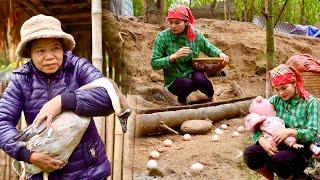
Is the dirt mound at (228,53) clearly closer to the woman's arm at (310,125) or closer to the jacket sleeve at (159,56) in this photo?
the jacket sleeve at (159,56)

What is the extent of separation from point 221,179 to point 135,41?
432 cm

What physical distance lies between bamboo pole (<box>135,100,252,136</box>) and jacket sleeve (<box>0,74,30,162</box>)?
8.51ft

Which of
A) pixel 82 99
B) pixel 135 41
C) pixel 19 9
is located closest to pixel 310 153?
pixel 82 99

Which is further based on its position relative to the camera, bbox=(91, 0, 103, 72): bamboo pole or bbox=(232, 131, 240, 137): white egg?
bbox=(232, 131, 240, 137): white egg

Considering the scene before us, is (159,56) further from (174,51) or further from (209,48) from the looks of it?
(209,48)

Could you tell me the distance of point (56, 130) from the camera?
6.46ft

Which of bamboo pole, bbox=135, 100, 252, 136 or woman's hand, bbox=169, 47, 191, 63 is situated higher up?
woman's hand, bbox=169, 47, 191, 63

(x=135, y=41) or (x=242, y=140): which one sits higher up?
(x=135, y=41)

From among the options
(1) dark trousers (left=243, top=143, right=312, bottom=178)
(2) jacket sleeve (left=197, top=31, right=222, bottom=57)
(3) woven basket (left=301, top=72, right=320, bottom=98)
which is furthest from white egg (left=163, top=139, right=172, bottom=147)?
(1) dark trousers (left=243, top=143, right=312, bottom=178)

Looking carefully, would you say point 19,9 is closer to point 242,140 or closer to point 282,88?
point 242,140

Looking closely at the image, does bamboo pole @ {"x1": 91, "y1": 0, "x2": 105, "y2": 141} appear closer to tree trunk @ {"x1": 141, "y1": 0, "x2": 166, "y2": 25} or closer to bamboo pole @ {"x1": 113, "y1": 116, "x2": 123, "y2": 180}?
A: bamboo pole @ {"x1": 113, "y1": 116, "x2": 123, "y2": 180}

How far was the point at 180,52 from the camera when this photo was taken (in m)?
4.68

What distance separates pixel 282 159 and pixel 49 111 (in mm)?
1517

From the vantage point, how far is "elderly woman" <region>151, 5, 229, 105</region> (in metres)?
4.75
